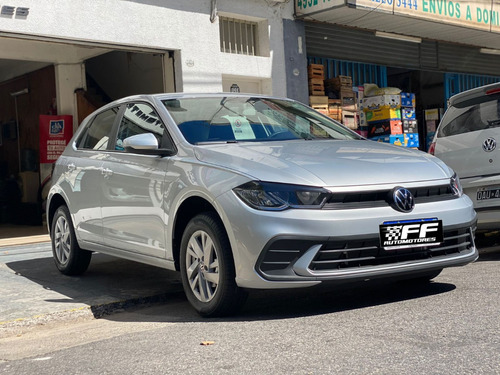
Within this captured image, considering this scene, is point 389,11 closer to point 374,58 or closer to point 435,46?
point 374,58

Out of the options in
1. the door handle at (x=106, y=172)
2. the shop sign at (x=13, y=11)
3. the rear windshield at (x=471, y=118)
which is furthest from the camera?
the shop sign at (x=13, y=11)

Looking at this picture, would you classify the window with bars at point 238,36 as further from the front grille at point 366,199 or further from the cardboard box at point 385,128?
the front grille at point 366,199

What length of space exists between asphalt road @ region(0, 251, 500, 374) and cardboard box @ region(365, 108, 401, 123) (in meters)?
9.89

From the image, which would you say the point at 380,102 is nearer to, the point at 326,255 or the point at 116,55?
the point at 116,55

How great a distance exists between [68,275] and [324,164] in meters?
3.58

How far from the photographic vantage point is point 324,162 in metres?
5.12

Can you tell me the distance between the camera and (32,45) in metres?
14.7

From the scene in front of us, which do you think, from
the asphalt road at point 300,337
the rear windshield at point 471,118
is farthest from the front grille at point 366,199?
the rear windshield at point 471,118

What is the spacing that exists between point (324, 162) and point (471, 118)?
3.40 metres

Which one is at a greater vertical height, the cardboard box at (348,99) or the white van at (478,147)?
the cardboard box at (348,99)

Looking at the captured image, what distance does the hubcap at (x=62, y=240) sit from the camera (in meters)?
7.55

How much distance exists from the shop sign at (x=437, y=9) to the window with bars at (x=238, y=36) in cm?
102

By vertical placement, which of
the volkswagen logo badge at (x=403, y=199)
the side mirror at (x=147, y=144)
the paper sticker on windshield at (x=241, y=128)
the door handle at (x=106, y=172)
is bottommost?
the volkswagen logo badge at (x=403, y=199)

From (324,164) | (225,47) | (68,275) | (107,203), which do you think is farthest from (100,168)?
(225,47)
